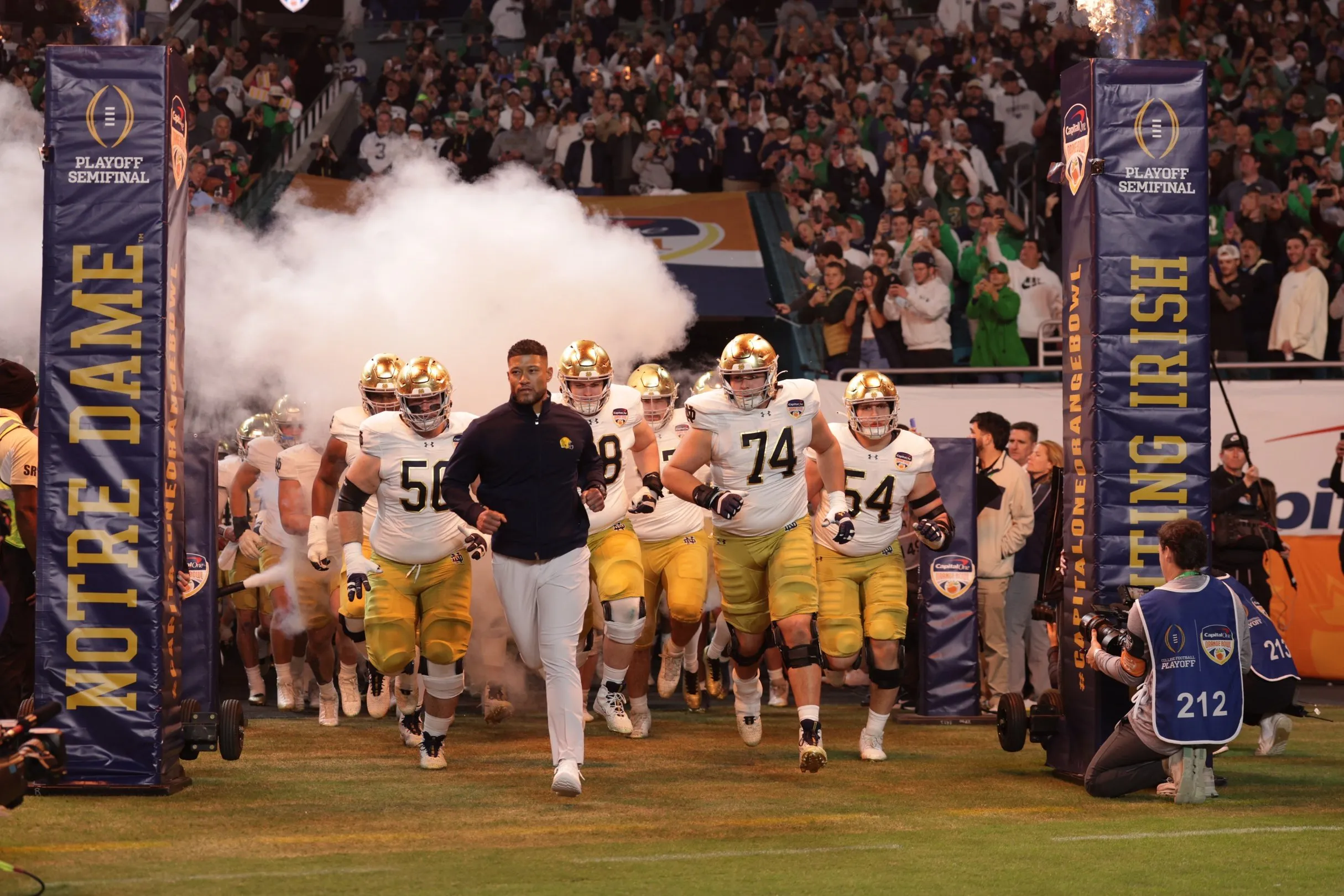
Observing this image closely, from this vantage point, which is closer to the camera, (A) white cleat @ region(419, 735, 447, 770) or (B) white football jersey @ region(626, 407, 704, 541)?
(A) white cleat @ region(419, 735, 447, 770)

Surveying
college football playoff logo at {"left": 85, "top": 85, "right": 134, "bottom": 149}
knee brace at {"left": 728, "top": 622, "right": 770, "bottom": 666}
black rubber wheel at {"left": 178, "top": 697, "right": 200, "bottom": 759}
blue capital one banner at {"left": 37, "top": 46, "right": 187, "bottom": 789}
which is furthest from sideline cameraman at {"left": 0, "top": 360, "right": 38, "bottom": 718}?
knee brace at {"left": 728, "top": 622, "right": 770, "bottom": 666}

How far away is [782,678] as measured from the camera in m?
11.0

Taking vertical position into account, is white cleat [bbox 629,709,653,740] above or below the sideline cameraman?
below

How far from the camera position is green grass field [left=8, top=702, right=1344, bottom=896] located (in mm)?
5469

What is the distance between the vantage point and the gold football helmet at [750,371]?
27.3ft

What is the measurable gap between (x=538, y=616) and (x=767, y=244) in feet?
31.5

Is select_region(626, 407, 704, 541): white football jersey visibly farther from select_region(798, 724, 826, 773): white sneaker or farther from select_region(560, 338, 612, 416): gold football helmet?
select_region(798, 724, 826, 773): white sneaker

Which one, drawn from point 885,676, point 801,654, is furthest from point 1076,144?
Result: point 885,676

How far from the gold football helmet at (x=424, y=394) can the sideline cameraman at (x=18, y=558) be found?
5.96 feet

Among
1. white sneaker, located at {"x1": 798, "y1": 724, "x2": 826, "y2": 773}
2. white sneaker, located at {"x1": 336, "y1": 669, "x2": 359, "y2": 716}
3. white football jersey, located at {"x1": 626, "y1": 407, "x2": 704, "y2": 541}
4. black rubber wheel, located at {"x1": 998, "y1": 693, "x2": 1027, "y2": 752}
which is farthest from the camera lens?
white sneaker, located at {"x1": 336, "y1": 669, "x2": 359, "y2": 716}

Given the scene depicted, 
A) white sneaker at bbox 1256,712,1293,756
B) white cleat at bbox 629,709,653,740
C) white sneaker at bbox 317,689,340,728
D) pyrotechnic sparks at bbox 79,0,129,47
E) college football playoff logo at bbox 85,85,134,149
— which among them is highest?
pyrotechnic sparks at bbox 79,0,129,47

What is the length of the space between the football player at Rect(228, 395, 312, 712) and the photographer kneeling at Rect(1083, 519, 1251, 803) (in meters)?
5.30

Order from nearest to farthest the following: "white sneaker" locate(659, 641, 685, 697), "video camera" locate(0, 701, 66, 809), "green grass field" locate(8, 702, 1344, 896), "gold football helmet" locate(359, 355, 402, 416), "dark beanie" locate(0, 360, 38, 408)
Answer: "video camera" locate(0, 701, 66, 809)
"green grass field" locate(8, 702, 1344, 896)
"dark beanie" locate(0, 360, 38, 408)
"gold football helmet" locate(359, 355, 402, 416)
"white sneaker" locate(659, 641, 685, 697)

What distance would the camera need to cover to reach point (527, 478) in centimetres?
708
